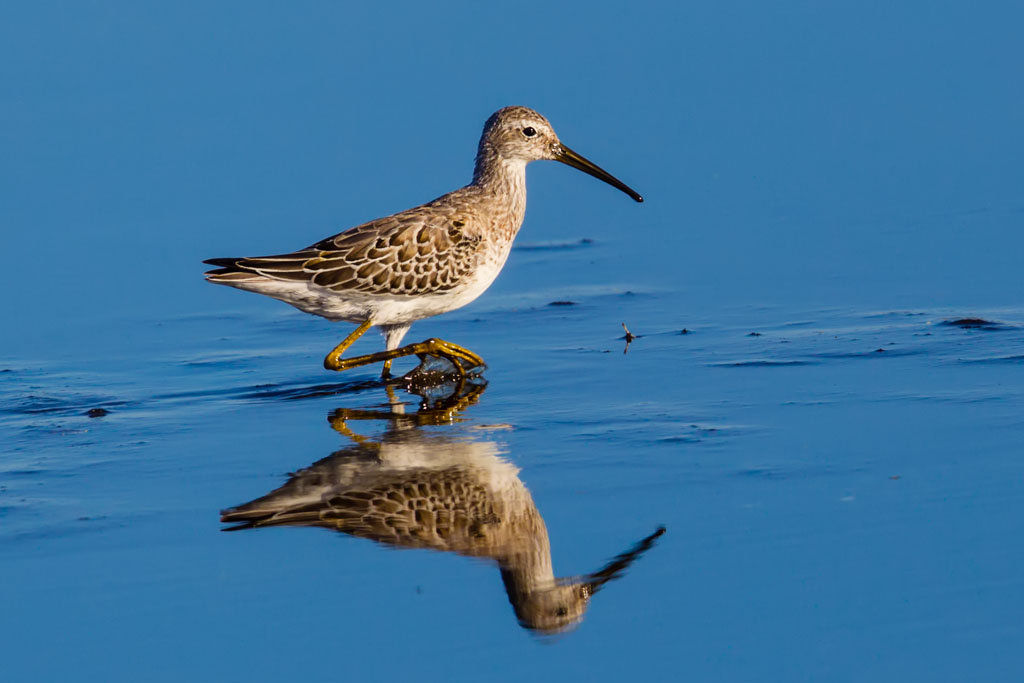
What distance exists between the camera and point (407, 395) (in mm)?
9008

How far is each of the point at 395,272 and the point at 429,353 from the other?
60cm

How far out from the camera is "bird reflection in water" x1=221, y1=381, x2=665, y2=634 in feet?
18.8

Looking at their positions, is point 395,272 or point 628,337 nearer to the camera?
point 395,272

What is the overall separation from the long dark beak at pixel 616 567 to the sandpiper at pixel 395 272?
313 centimetres

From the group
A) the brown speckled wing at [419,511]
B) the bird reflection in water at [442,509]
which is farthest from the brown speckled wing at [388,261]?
the brown speckled wing at [419,511]

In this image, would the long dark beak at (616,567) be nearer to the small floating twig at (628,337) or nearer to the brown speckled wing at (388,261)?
the small floating twig at (628,337)

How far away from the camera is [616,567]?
5.83 metres

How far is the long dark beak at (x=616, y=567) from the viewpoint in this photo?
5.73m

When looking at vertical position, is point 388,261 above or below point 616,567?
above

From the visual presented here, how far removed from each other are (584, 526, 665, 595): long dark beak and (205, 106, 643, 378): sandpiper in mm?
3133

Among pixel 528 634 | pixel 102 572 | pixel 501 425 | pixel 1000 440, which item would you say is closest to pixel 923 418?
pixel 1000 440

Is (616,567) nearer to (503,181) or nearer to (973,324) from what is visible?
(973,324)

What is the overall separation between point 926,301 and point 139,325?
18.2ft

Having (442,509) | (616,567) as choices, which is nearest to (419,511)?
(442,509)
